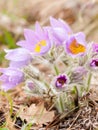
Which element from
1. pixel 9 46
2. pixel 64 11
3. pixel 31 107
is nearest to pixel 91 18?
pixel 64 11

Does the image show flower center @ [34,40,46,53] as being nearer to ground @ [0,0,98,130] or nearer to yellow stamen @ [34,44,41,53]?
yellow stamen @ [34,44,41,53]

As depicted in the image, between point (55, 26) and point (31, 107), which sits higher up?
point (55, 26)

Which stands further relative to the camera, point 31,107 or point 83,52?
point 31,107

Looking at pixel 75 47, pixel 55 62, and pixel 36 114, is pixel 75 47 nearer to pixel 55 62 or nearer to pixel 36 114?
pixel 55 62

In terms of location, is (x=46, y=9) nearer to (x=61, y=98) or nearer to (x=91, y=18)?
(x=91, y=18)

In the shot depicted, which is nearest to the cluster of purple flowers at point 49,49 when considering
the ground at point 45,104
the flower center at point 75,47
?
the flower center at point 75,47

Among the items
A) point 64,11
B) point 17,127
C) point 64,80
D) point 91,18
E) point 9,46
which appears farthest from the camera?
point 64,11

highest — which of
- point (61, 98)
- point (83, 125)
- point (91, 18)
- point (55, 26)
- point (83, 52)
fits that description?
point (91, 18)

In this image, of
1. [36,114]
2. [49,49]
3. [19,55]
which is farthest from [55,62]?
[36,114]
